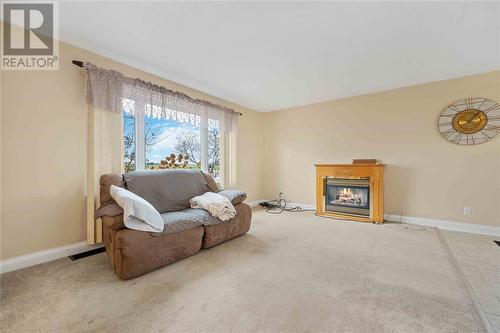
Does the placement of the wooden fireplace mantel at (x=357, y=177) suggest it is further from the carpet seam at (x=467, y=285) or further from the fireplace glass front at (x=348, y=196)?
the carpet seam at (x=467, y=285)

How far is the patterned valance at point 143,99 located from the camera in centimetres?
245

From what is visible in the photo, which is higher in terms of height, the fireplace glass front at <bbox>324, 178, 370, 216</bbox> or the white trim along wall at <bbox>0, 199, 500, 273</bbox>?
the fireplace glass front at <bbox>324, 178, 370, 216</bbox>

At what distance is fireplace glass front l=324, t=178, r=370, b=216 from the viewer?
12.5 feet

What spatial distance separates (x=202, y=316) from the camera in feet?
4.56

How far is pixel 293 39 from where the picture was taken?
2289mm

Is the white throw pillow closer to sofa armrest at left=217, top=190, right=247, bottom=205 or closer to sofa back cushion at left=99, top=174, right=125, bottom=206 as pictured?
Result: sofa back cushion at left=99, top=174, right=125, bottom=206

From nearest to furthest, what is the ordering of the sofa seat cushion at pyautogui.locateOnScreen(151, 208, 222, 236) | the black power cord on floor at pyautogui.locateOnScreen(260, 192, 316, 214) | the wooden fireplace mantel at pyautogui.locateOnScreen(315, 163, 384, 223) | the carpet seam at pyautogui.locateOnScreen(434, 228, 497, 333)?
1. the carpet seam at pyautogui.locateOnScreen(434, 228, 497, 333)
2. the sofa seat cushion at pyautogui.locateOnScreen(151, 208, 222, 236)
3. the wooden fireplace mantel at pyautogui.locateOnScreen(315, 163, 384, 223)
4. the black power cord on floor at pyautogui.locateOnScreen(260, 192, 316, 214)

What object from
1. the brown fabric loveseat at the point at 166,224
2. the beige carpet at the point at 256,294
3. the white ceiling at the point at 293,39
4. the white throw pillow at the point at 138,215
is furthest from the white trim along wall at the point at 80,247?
the white ceiling at the point at 293,39

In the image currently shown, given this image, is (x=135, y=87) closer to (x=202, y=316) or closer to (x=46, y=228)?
(x=46, y=228)

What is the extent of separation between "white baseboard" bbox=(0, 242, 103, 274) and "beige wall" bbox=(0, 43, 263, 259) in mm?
52

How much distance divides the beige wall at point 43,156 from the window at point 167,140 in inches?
21.9

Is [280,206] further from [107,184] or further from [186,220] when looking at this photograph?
[107,184]

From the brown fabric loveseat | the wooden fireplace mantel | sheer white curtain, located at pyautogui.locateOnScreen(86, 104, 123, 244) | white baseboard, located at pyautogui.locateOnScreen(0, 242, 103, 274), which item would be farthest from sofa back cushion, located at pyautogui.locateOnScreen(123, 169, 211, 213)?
the wooden fireplace mantel

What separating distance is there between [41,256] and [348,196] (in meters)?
4.41
